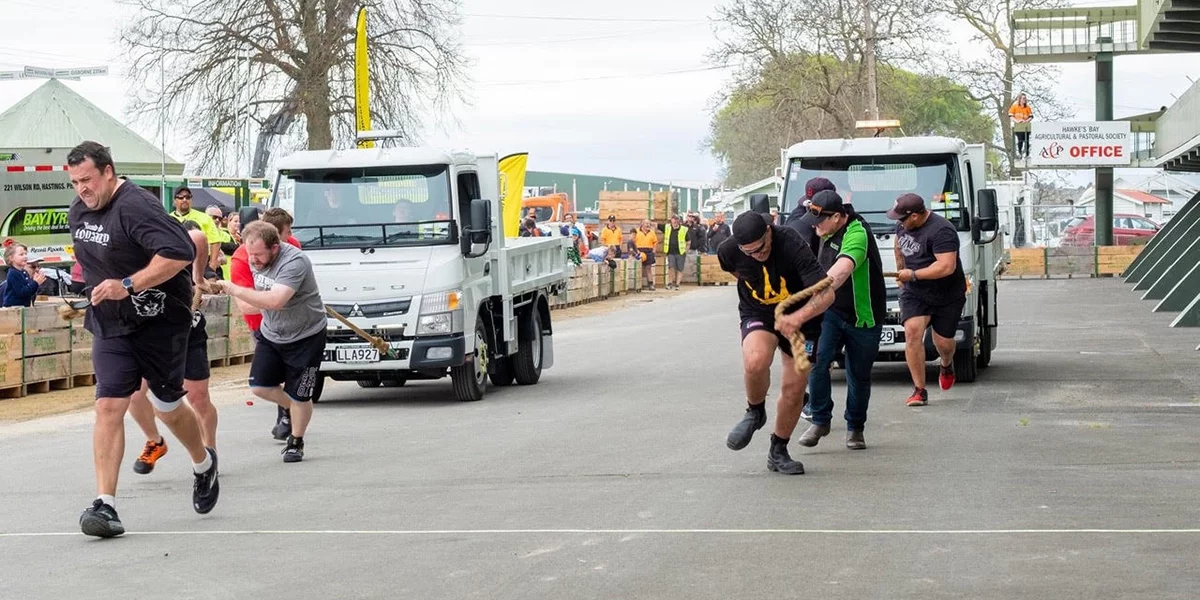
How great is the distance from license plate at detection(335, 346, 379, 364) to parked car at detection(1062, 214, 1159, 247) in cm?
4591

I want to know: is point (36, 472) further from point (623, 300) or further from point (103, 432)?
point (623, 300)

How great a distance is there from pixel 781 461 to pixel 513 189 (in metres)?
14.0

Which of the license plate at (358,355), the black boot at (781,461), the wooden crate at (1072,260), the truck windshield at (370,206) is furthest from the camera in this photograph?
the wooden crate at (1072,260)

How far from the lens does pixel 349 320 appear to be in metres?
15.3

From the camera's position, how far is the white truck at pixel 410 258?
15445mm

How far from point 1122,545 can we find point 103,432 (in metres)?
5.03

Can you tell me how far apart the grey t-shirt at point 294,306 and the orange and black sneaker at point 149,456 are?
1.30 metres

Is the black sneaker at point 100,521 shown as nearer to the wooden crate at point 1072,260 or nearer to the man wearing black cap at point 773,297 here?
the man wearing black cap at point 773,297

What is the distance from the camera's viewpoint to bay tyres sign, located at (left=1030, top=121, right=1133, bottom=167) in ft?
183

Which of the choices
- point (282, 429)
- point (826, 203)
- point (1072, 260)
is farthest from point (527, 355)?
point (1072, 260)

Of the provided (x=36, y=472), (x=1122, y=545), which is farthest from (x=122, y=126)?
(x=1122, y=545)

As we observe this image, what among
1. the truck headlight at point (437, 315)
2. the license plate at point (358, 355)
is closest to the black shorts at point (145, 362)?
the license plate at point (358, 355)

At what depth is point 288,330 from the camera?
37.9 feet

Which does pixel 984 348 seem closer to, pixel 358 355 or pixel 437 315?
pixel 437 315
